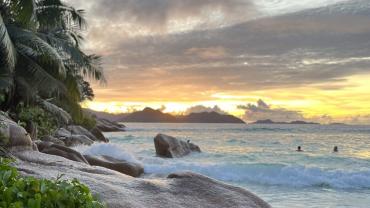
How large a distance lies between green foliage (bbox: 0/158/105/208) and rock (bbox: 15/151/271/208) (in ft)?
4.38

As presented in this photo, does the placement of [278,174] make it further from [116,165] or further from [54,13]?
[54,13]

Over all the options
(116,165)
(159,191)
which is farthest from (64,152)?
(159,191)

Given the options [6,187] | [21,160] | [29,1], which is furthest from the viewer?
[29,1]

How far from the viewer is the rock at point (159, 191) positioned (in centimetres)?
567

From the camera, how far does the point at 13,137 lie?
970 centimetres

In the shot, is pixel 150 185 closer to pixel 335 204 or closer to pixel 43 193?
pixel 43 193

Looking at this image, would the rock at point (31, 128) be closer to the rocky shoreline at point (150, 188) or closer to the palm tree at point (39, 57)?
the palm tree at point (39, 57)

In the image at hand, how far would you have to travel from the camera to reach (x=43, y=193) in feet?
12.9

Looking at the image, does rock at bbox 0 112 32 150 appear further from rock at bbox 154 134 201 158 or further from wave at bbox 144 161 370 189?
rock at bbox 154 134 201 158

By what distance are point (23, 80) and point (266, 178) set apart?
1058 centimetres

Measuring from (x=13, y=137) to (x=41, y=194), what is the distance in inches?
244

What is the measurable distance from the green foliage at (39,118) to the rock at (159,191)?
16.6 m

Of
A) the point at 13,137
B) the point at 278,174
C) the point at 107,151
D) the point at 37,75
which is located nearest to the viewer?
the point at 13,137

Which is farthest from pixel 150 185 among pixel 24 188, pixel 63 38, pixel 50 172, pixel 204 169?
pixel 63 38
